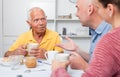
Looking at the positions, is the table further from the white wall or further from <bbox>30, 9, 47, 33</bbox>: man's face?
the white wall

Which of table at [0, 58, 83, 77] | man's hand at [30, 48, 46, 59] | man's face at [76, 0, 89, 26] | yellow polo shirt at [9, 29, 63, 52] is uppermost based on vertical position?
man's face at [76, 0, 89, 26]

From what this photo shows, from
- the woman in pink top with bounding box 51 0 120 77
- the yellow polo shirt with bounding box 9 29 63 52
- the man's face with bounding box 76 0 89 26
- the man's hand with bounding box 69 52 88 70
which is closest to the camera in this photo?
the woman in pink top with bounding box 51 0 120 77

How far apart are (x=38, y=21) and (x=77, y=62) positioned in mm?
1090

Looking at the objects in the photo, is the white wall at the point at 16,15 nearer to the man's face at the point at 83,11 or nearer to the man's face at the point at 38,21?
the man's face at the point at 38,21

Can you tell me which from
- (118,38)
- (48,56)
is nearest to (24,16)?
(48,56)

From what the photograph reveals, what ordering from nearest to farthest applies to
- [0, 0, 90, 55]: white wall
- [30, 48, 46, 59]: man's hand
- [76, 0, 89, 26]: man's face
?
[76, 0, 89, 26]: man's face, [30, 48, 46, 59]: man's hand, [0, 0, 90, 55]: white wall

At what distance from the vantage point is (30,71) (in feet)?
5.02

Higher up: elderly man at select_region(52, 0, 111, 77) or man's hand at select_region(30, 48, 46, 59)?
elderly man at select_region(52, 0, 111, 77)

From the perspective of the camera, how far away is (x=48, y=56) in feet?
5.77

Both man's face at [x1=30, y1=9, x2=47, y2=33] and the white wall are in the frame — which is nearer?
man's face at [x1=30, y1=9, x2=47, y2=33]

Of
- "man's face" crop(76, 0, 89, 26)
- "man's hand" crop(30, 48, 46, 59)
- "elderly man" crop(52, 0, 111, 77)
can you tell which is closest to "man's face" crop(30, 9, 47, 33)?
"man's hand" crop(30, 48, 46, 59)

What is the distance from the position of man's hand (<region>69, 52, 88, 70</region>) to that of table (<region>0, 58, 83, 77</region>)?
0.14 feet

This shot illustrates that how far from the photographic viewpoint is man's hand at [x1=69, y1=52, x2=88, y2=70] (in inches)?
55.7

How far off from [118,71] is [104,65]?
0.22 feet
